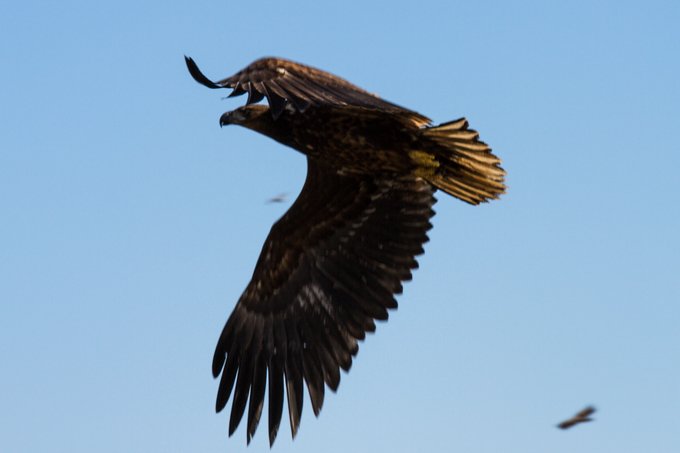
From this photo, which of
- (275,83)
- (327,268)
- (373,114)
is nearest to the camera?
(275,83)

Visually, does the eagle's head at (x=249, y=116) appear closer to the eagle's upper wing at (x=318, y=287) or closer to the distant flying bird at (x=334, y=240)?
the distant flying bird at (x=334, y=240)

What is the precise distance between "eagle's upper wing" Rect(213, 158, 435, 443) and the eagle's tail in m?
0.18

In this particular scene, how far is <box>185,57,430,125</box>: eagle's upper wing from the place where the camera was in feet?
26.9

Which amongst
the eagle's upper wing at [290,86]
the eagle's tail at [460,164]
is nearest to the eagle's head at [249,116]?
the eagle's upper wing at [290,86]

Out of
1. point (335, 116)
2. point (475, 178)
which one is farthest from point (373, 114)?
point (475, 178)

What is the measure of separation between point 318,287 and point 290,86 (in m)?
2.45

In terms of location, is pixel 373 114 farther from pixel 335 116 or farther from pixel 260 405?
pixel 260 405

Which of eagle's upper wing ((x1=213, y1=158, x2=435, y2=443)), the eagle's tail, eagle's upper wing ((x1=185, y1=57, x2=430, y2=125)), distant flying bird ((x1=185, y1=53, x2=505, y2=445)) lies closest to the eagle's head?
distant flying bird ((x1=185, y1=53, x2=505, y2=445))

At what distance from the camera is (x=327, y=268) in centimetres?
1057

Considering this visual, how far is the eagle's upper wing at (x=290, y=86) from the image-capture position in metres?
8.20

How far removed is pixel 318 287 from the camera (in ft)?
34.7

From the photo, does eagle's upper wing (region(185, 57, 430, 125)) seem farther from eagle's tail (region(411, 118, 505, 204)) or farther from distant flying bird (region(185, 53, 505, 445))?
eagle's tail (region(411, 118, 505, 204))

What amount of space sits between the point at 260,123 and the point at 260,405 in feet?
6.49

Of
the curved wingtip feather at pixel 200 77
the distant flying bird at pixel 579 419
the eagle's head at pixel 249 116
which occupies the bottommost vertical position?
the distant flying bird at pixel 579 419
